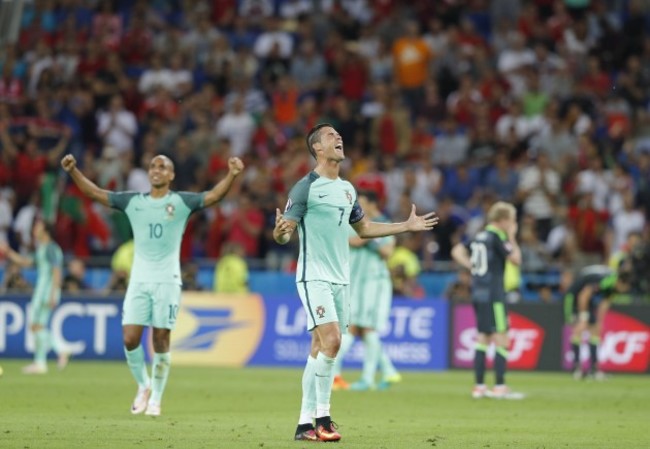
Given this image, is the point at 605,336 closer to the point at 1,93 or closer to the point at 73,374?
the point at 73,374

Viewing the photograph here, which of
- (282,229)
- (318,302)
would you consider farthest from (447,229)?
(282,229)

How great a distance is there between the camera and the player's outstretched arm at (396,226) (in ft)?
39.9

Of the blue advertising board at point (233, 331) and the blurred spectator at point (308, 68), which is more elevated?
the blurred spectator at point (308, 68)

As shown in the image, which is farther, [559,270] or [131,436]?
[559,270]

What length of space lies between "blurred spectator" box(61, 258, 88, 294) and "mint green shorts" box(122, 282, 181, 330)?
12079 mm

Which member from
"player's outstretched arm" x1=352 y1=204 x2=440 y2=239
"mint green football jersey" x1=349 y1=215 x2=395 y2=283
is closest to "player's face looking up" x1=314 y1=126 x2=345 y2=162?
"player's outstretched arm" x1=352 y1=204 x2=440 y2=239

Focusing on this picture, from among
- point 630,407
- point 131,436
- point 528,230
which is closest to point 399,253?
point 528,230

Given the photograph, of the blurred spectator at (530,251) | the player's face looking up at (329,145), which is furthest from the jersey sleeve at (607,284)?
the player's face looking up at (329,145)

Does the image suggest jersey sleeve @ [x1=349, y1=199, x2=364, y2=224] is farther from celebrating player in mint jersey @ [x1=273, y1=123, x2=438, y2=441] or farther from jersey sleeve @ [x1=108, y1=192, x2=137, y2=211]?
jersey sleeve @ [x1=108, y1=192, x2=137, y2=211]

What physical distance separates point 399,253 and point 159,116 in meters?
7.60

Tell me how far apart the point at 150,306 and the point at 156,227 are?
0.84 meters

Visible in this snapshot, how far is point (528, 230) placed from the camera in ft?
84.3

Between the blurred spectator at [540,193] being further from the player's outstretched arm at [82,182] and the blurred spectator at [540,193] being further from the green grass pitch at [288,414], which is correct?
the player's outstretched arm at [82,182]

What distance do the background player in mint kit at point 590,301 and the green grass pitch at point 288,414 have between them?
0.69 meters
